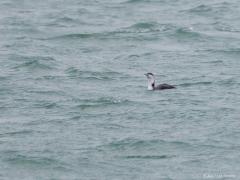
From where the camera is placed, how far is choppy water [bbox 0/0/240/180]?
24.6m

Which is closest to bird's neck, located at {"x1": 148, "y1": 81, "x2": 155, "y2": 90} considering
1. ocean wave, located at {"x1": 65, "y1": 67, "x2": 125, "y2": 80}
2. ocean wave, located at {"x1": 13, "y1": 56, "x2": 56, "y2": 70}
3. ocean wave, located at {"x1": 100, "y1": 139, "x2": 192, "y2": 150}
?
ocean wave, located at {"x1": 65, "y1": 67, "x2": 125, "y2": 80}

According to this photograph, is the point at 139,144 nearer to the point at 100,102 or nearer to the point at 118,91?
the point at 100,102

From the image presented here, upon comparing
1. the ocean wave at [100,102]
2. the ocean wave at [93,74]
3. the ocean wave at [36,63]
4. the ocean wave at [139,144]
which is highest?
the ocean wave at [139,144]

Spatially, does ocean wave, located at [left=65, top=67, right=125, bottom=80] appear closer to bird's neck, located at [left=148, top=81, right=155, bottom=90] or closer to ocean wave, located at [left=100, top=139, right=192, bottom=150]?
bird's neck, located at [left=148, top=81, right=155, bottom=90]

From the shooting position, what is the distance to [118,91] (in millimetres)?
31266

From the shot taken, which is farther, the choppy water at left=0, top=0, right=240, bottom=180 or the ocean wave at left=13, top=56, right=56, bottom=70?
the ocean wave at left=13, top=56, right=56, bottom=70

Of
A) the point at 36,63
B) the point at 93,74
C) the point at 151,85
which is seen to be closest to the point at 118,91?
the point at 151,85

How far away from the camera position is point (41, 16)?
1766 inches

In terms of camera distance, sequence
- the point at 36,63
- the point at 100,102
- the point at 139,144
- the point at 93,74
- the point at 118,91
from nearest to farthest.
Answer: the point at 139,144 < the point at 100,102 < the point at 118,91 < the point at 93,74 < the point at 36,63

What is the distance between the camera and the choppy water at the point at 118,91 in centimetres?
2461

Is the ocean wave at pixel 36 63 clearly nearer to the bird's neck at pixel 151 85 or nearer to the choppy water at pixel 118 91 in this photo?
the choppy water at pixel 118 91

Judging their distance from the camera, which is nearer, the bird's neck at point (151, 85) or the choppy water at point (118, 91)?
the choppy water at point (118, 91)

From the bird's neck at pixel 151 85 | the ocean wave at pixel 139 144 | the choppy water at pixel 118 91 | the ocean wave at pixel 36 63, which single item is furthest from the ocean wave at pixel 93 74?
the ocean wave at pixel 139 144

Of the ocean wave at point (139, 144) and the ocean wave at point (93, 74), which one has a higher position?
the ocean wave at point (139, 144)
